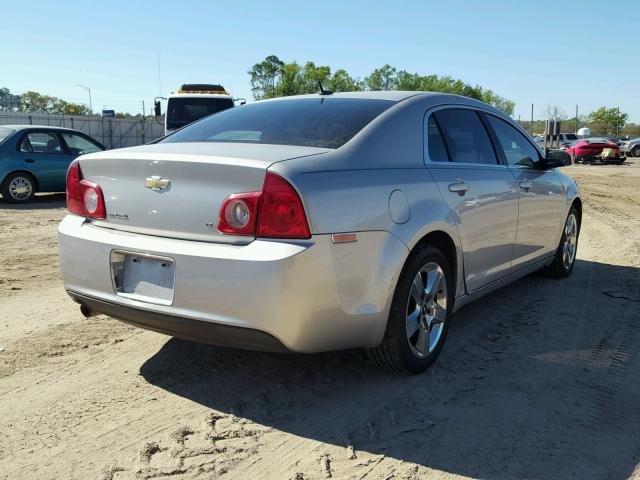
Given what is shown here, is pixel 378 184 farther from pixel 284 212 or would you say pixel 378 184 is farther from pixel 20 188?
pixel 20 188

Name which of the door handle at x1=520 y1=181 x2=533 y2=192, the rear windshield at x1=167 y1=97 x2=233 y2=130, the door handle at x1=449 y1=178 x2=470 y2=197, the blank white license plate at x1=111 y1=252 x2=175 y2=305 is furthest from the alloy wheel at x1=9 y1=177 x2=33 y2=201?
the door handle at x1=449 y1=178 x2=470 y2=197

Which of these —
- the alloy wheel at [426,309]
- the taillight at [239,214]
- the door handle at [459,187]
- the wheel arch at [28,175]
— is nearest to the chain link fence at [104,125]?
the wheel arch at [28,175]

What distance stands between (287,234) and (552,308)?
3.19 m

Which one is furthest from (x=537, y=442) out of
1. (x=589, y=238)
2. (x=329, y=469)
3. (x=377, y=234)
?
(x=589, y=238)

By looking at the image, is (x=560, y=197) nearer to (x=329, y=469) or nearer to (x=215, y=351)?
(x=215, y=351)

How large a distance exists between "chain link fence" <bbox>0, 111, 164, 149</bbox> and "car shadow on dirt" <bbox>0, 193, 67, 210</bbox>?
2506 centimetres

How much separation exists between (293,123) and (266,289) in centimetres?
132

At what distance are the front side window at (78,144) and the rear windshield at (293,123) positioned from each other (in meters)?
9.51

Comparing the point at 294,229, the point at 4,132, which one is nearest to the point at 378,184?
the point at 294,229

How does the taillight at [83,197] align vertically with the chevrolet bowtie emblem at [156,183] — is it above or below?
below

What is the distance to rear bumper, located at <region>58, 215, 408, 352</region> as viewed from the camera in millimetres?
2896

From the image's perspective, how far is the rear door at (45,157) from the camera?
Answer: 39.6ft

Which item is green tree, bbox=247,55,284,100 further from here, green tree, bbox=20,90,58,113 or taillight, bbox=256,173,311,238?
taillight, bbox=256,173,311,238

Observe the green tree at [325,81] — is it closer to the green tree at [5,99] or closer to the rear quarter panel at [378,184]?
the green tree at [5,99]
